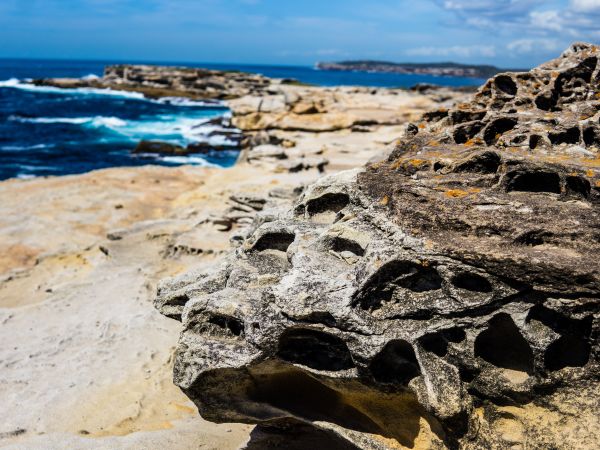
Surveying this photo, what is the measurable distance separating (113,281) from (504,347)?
8.64 meters

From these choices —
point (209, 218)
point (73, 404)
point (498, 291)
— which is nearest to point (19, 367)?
point (73, 404)

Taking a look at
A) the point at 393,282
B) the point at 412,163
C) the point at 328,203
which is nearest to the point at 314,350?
the point at 393,282

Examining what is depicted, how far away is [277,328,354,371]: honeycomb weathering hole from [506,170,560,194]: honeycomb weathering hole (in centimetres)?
208

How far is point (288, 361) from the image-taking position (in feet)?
15.7

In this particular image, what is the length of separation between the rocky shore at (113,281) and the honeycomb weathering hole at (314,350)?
1464 millimetres

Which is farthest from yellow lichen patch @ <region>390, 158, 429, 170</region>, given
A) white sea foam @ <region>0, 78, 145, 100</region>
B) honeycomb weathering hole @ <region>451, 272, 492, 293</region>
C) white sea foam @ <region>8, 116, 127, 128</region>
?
Result: white sea foam @ <region>0, 78, 145, 100</region>

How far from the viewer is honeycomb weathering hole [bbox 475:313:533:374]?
14.0ft

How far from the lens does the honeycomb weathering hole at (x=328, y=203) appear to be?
5844mm

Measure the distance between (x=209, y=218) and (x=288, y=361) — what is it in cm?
947

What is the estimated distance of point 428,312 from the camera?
4262 mm

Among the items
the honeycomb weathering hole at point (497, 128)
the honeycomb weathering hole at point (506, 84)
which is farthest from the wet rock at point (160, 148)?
the honeycomb weathering hole at point (497, 128)

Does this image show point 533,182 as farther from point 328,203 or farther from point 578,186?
point 328,203

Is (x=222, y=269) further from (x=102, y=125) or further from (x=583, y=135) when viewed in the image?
(x=102, y=125)

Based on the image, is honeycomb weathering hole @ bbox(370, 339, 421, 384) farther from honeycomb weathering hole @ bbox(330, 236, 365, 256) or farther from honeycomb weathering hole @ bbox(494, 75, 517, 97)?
honeycomb weathering hole @ bbox(494, 75, 517, 97)
